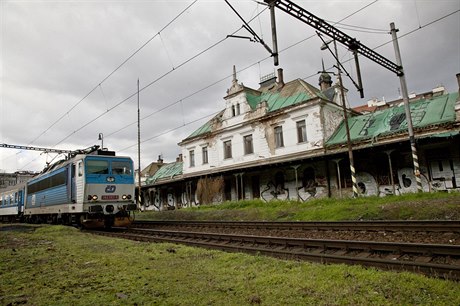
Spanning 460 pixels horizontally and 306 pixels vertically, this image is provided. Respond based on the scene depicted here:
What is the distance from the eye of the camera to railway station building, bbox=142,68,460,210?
18141 mm

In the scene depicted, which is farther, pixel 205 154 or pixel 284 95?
pixel 205 154

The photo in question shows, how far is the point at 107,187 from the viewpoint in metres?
13.9

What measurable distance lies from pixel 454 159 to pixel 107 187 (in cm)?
1823

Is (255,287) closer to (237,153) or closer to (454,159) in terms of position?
(454,159)

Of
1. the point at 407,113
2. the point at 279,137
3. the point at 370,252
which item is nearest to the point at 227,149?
the point at 279,137

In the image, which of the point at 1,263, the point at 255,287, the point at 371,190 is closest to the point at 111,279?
the point at 255,287

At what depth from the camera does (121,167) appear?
14.6 meters

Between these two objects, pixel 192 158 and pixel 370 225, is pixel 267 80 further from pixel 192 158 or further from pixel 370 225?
pixel 370 225

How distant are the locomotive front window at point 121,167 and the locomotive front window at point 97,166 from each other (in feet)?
1.10

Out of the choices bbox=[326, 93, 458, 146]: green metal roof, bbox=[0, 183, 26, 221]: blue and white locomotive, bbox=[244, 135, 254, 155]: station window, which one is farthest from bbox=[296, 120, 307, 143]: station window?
bbox=[0, 183, 26, 221]: blue and white locomotive

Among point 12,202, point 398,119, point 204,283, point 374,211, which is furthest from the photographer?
point 12,202

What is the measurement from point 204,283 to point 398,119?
790 inches

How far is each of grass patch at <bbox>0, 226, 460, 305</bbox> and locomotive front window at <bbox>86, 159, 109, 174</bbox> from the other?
6505 mm

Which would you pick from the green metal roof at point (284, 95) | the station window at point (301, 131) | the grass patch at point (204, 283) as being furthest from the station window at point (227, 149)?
the grass patch at point (204, 283)
